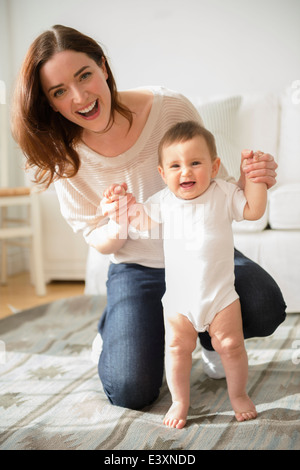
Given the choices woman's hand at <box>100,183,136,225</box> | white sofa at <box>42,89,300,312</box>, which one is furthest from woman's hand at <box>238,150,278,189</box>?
white sofa at <box>42,89,300,312</box>

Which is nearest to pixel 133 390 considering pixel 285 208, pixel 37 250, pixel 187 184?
pixel 187 184

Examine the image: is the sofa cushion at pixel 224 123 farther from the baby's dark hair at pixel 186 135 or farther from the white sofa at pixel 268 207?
the baby's dark hair at pixel 186 135

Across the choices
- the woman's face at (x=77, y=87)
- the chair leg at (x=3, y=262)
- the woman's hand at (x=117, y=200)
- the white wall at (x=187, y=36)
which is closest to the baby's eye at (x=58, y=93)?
the woman's face at (x=77, y=87)

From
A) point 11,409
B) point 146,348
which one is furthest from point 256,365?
point 11,409

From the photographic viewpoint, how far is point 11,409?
1265mm

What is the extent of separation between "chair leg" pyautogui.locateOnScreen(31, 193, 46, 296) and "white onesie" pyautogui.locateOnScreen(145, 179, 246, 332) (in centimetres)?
149

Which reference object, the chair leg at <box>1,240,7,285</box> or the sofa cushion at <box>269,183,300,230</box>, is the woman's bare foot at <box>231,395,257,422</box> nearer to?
the sofa cushion at <box>269,183,300,230</box>

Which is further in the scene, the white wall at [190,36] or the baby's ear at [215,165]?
the white wall at [190,36]

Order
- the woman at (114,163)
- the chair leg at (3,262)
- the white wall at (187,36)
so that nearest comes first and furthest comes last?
the woman at (114,163) → the white wall at (187,36) → the chair leg at (3,262)

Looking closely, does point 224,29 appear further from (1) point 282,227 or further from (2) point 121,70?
(1) point 282,227

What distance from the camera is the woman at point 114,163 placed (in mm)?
1142

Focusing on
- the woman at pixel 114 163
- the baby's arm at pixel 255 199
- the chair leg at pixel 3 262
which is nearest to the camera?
the baby's arm at pixel 255 199

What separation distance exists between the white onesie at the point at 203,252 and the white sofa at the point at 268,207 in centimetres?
89

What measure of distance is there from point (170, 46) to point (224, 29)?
302 mm
